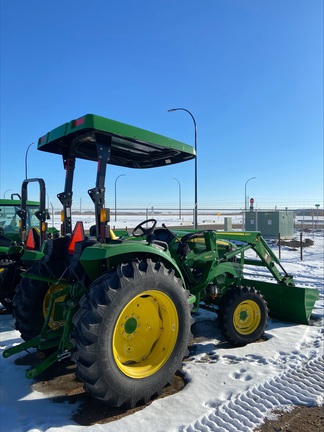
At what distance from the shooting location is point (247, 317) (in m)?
4.64

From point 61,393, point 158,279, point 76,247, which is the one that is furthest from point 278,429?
point 76,247

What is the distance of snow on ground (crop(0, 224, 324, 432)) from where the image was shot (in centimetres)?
266

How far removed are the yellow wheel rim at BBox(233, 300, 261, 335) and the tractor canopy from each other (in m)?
2.08

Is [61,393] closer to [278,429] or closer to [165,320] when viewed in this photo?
[165,320]

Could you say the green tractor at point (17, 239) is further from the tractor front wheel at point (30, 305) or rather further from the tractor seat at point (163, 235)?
the tractor seat at point (163, 235)

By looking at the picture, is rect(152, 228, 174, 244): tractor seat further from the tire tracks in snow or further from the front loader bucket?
the tire tracks in snow

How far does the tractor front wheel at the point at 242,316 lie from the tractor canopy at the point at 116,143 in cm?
191

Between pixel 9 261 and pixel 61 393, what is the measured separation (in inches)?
124

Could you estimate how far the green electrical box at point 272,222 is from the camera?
19.6 metres

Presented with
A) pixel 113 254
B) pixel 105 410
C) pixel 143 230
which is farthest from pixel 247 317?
pixel 113 254

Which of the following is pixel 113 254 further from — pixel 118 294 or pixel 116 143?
pixel 116 143

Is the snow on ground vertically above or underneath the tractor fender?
underneath

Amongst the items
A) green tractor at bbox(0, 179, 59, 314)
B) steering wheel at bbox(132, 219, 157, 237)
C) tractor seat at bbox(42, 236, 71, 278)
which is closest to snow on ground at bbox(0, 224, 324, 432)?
green tractor at bbox(0, 179, 59, 314)

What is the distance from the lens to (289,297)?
5242mm
